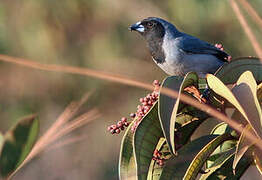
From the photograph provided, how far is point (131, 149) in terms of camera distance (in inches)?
87.0

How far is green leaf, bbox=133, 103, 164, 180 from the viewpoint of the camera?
202 cm

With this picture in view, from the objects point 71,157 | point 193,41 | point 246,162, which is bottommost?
point 246,162

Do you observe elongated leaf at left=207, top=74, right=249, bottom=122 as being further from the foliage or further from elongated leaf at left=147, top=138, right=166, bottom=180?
elongated leaf at left=147, top=138, right=166, bottom=180

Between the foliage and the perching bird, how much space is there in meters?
1.48

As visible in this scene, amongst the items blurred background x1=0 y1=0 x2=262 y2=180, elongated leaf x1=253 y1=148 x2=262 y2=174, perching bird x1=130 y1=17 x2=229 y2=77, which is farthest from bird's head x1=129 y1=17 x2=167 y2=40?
blurred background x1=0 y1=0 x2=262 y2=180

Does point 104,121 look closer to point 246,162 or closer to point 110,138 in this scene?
point 110,138

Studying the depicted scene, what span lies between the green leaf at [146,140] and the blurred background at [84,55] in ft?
19.6

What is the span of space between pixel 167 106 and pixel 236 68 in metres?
Answer: 0.40

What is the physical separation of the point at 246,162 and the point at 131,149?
37 cm

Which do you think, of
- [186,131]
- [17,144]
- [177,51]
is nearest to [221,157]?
[186,131]

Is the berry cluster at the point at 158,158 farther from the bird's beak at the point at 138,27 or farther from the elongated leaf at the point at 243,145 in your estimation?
the bird's beak at the point at 138,27

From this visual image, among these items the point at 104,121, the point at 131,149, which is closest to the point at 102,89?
the point at 104,121

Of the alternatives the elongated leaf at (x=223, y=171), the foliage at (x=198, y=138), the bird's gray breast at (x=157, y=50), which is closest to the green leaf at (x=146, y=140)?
the foliage at (x=198, y=138)

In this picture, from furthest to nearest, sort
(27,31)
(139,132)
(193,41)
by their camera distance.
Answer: (27,31) < (193,41) < (139,132)
